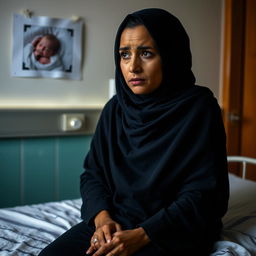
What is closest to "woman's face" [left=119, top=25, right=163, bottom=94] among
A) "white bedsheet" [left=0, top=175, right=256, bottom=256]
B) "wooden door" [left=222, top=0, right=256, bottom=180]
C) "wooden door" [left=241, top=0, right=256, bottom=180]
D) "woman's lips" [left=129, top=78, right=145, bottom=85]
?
"woman's lips" [left=129, top=78, right=145, bottom=85]

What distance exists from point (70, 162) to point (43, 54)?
63 centimetres

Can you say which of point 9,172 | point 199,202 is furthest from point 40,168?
point 199,202

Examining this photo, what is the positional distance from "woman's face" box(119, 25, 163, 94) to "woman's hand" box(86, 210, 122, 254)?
405 millimetres

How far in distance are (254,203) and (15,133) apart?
1.24 metres

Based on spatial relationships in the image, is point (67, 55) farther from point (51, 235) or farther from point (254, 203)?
point (254, 203)

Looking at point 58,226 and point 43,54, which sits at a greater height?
point 43,54

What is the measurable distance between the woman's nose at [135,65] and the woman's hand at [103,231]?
1.51ft

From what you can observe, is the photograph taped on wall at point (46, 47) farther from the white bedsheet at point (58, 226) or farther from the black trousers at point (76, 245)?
the black trousers at point (76, 245)

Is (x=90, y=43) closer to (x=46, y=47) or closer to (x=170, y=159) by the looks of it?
(x=46, y=47)

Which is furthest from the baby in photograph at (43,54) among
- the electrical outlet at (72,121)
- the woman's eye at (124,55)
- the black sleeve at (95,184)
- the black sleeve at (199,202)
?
the black sleeve at (199,202)

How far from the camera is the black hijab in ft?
3.04

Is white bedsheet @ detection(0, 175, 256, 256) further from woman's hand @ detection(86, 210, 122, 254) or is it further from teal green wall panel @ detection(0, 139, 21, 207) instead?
teal green wall panel @ detection(0, 139, 21, 207)

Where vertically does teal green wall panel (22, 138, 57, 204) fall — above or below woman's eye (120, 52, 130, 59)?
below

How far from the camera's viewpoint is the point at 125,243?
891 millimetres
